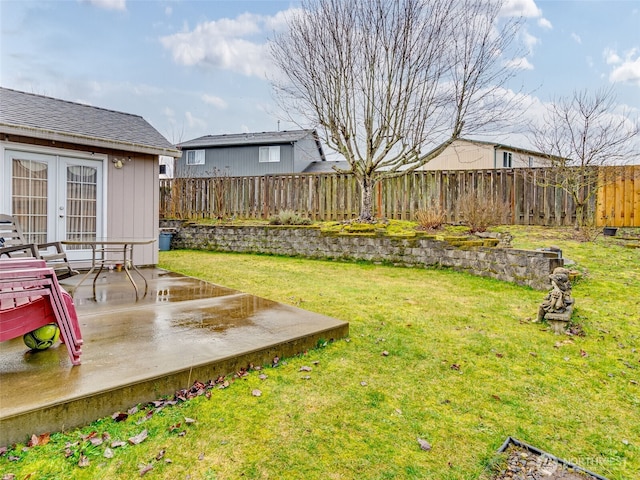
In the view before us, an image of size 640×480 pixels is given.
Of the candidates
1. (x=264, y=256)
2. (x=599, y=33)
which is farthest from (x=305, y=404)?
(x=599, y=33)

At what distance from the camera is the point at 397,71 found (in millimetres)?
8445

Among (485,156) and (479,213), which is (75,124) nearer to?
(479,213)

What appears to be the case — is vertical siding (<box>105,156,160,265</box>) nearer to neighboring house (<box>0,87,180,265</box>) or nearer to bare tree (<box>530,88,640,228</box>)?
neighboring house (<box>0,87,180,265</box>)

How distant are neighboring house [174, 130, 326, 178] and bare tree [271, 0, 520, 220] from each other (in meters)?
13.0

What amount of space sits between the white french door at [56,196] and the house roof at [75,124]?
1.50 ft

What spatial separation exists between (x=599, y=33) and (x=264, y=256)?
9.20 meters

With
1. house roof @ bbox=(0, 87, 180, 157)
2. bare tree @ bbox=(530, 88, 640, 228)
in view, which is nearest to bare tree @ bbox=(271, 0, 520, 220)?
bare tree @ bbox=(530, 88, 640, 228)

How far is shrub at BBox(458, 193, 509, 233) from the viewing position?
307 inches

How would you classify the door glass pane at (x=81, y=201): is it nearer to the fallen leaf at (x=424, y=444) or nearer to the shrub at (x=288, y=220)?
the shrub at (x=288, y=220)

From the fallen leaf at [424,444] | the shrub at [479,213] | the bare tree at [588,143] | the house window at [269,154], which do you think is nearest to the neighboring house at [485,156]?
the house window at [269,154]

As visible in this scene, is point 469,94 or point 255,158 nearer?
point 469,94

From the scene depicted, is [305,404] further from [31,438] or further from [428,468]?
[31,438]

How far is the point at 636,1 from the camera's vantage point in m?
7.01

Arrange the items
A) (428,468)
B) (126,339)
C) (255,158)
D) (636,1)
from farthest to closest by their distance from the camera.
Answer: (255,158), (636,1), (126,339), (428,468)
